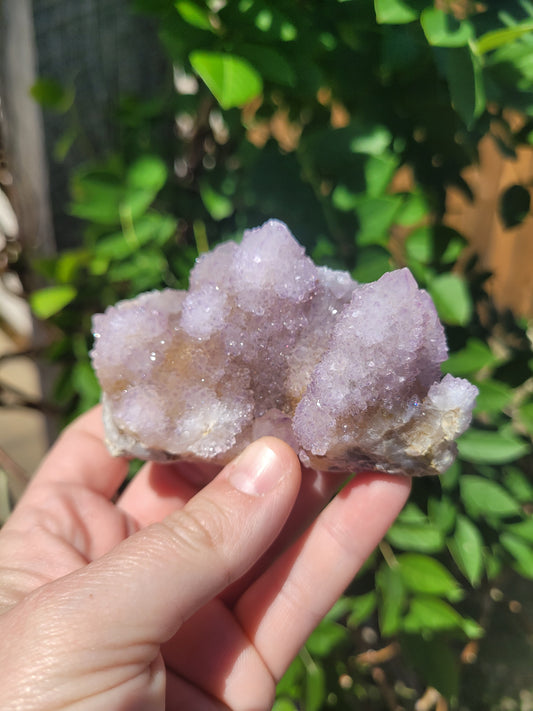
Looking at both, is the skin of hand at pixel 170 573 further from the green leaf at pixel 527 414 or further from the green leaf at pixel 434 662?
the green leaf at pixel 527 414

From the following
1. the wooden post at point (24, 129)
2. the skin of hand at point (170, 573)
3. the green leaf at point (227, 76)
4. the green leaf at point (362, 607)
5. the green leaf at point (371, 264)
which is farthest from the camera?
the wooden post at point (24, 129)

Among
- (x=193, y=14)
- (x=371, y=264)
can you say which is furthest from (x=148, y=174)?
(x=371, y=264)

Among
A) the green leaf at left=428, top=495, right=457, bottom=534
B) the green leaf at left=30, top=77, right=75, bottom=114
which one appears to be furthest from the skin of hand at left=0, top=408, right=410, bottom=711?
the green leaf at left=30, top=77, right=75, bottom=114

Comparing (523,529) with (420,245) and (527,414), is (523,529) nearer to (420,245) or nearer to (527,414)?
(527,414)

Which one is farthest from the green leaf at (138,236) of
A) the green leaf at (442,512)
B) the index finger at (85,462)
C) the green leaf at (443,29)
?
the green leaf at (442,512)

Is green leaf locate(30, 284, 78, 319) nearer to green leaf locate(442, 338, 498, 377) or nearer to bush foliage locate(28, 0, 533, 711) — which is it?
bush foliage locate(28, 0, 533, 711)

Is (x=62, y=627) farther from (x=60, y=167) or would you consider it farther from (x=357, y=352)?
(x=60, y=167)
